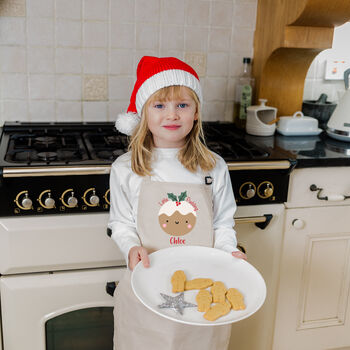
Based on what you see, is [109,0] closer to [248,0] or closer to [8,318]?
[248,0]

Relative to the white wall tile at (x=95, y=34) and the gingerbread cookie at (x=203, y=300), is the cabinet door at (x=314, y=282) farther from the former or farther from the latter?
the white wall tile at (x=95, y=34)

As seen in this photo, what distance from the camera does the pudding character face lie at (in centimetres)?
125

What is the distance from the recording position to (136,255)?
115 centimetres

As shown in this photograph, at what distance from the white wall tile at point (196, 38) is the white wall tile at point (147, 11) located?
5.5 inches

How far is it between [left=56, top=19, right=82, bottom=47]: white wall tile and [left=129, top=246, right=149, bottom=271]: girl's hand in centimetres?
99

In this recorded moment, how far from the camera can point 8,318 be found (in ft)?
4.68

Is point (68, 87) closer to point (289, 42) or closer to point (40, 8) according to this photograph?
point (40, 8)

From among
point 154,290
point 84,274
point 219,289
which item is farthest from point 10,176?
point 219,289

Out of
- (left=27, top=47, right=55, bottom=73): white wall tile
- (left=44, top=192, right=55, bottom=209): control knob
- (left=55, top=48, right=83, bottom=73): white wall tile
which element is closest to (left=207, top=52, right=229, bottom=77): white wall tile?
(left=55, top=48, right=83, bottom=73): white wall tile

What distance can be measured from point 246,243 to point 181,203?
0.43 metres

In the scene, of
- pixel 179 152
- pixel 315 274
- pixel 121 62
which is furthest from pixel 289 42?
pixel 315 274

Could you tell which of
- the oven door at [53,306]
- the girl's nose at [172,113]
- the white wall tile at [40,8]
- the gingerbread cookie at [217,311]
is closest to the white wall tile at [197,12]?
the white wall tile at [40,8]

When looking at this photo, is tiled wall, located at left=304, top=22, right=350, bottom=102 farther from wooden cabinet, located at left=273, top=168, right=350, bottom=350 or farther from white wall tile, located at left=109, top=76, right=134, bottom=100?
white wall tile, located at left=109, top=76, right=134, bottom=100

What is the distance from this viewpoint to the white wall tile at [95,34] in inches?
71.3
